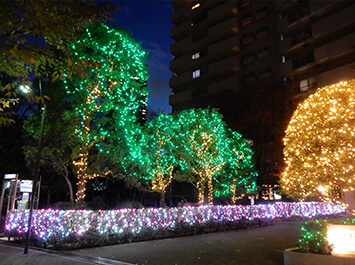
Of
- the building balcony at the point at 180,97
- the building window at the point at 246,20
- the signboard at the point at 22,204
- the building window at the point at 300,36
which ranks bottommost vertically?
the signboard at the point at 22,204

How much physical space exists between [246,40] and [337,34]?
11209mm

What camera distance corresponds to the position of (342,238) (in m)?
6.89

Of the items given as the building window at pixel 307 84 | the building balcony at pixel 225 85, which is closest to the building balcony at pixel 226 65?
the building balcony at pixel 225 85

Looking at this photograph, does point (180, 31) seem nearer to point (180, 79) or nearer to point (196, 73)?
point (196, 73)

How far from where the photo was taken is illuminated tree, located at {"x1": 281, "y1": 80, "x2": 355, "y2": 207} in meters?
8.44

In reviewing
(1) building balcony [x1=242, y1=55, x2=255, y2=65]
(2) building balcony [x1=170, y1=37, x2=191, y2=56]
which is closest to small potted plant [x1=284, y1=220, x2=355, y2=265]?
(1) building balcony [x1=242, y1=55, x2=255, y2=65]

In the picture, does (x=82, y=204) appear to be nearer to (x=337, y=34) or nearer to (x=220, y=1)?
(x=337, y=34)

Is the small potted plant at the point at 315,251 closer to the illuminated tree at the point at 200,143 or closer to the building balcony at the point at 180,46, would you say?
the illuminated tree at the point at 200,143

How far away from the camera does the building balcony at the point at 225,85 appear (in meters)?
35.4

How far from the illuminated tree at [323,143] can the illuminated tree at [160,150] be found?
32.6 ft

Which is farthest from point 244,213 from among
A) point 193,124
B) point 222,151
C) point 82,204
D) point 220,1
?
point 220,1

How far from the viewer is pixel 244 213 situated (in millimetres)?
16625

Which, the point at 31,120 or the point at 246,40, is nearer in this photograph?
the point at 31,120

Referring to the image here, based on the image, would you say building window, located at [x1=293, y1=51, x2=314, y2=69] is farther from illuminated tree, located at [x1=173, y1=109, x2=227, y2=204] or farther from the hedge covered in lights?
the hedge covered in lights
